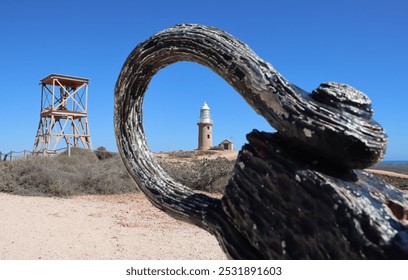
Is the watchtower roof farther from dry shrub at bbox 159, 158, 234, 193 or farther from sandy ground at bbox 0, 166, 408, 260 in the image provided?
sandy ground at bbox 0, 166, 408, 260

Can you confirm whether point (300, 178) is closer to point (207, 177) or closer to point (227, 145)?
point (207, 177)

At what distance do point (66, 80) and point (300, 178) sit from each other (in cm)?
1856

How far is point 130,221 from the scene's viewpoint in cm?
690

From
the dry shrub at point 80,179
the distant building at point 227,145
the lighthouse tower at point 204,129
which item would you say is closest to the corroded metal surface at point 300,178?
the dry shrub at point 80,179

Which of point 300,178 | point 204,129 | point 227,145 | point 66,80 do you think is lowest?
point 300,178

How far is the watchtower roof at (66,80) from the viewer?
57.8 feet

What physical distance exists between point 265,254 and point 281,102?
499 mm

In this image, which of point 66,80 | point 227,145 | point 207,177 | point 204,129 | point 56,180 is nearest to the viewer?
point 56,180

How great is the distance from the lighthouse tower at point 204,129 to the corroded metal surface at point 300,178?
111 ft

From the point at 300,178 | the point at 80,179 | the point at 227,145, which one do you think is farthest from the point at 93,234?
the point at 227,145

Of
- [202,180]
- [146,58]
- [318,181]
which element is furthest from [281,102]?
[202,180]

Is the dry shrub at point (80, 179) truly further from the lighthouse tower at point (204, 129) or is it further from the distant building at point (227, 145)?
the distant building at point (227, 145)

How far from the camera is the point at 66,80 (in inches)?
710

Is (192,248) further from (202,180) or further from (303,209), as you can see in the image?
(202,180)
